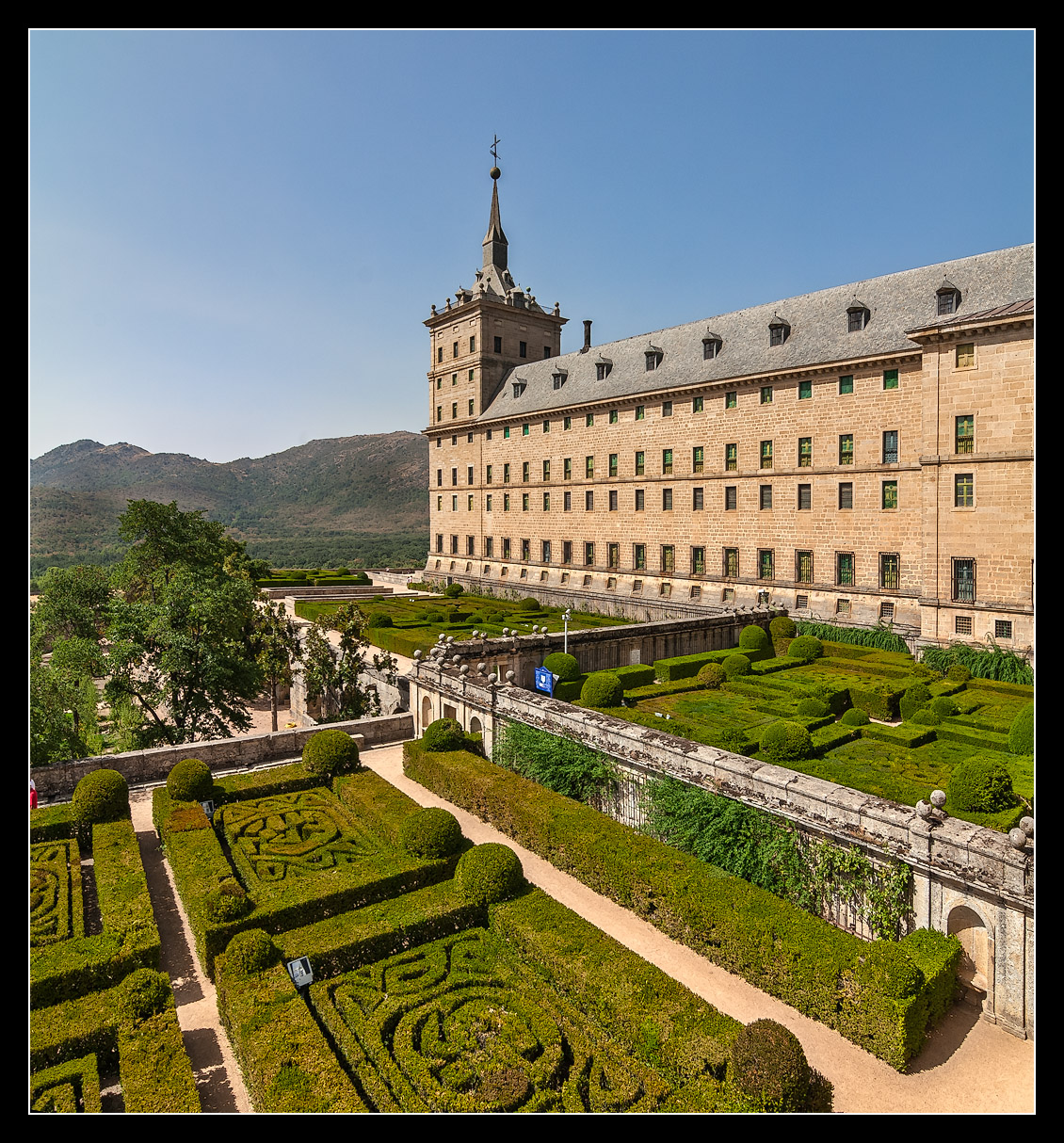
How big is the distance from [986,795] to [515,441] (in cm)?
4332

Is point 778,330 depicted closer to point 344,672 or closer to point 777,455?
point 777,455

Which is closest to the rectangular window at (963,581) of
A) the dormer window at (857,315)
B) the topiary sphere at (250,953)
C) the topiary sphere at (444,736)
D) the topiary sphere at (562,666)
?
the dormer window at (857,315)

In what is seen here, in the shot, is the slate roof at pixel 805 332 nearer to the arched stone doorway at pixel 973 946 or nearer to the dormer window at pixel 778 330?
the dormer window at pixel 778 330

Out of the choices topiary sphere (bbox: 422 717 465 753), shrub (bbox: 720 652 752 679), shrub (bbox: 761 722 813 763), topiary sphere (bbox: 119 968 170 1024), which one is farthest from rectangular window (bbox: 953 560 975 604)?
topiary sphere (bbox: 119 968 170 1024)

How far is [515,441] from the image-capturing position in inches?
2060

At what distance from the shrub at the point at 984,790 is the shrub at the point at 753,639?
55.7ft

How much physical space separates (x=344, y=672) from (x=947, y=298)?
30.1 meters

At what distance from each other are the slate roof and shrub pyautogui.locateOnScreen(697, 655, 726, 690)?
17.1 m

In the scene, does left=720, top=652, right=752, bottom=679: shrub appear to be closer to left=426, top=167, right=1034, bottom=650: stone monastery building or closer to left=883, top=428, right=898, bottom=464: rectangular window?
left=426, top=167, right=1034, bottom=650: stone monastery building

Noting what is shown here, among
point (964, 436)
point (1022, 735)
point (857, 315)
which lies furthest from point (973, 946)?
point (857, 315)

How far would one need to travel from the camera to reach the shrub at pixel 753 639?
98.1 ft
